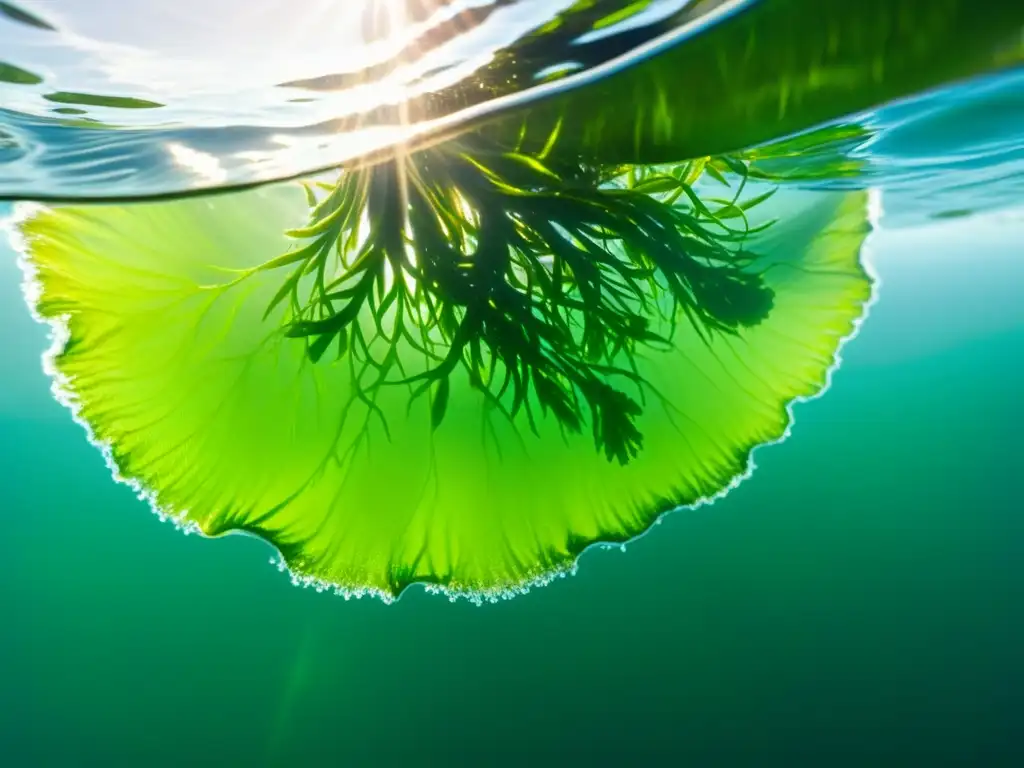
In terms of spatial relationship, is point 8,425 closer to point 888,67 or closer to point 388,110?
point 388,110

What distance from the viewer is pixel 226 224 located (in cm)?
197

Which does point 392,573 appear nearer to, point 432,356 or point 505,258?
point 432,356

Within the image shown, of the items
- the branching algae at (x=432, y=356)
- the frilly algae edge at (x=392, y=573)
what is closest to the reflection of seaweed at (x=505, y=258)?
the branching algae at (x=432, y=356)

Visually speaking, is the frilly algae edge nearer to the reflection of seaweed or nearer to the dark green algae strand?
the reflection of seaweed

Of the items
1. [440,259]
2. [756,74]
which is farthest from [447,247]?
[756,74]

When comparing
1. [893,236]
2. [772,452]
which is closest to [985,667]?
[772,452]

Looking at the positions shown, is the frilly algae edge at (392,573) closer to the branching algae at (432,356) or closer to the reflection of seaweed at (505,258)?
the branching algae at (432,356)

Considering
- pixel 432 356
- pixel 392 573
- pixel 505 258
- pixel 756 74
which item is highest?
pixel 756 74

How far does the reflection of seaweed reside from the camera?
1.46 metres

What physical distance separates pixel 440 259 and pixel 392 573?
2.95ft

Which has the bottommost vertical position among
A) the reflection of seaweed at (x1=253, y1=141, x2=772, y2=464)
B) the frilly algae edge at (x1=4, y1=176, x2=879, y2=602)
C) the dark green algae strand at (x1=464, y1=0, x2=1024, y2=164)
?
the frilly algae edge at (x1=4, y1=176, x2=879, y2=602)

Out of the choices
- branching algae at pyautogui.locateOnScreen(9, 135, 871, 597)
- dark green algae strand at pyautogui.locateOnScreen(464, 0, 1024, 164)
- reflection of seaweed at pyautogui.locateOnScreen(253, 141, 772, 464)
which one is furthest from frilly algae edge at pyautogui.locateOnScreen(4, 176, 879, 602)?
dark green algae strand at pyautogui.locateOnScreen(464, 0, 1024, 164)

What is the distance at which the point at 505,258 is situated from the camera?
1.46m

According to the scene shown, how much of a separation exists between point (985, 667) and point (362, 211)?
10.5 metres
